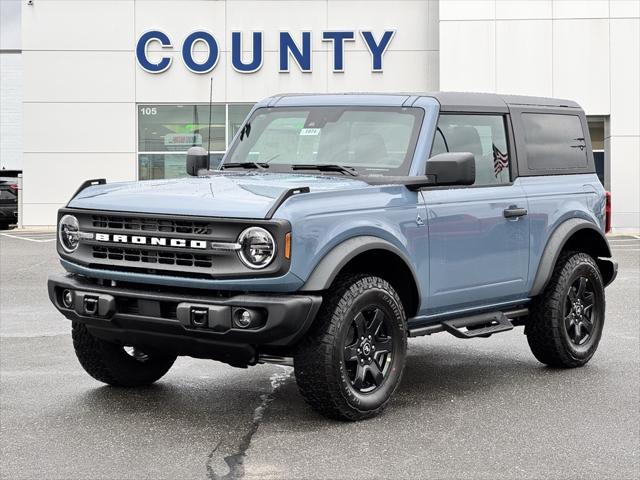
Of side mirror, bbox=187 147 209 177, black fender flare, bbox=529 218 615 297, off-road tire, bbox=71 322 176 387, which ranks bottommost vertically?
off-road tire, bbox=71 322 176 387

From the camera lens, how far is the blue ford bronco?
19.2 feet

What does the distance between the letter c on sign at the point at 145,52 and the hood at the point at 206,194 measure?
73.6 feet

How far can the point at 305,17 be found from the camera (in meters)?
28.9

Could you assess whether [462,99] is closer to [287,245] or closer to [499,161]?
[499,161]

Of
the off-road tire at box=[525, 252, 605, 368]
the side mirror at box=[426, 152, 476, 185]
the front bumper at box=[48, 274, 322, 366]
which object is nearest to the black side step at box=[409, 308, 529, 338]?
the off-road tire at box=[525, 252, 605, 368]

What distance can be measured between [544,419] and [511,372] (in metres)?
1.60

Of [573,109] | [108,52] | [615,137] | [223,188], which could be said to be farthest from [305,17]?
[223,188]

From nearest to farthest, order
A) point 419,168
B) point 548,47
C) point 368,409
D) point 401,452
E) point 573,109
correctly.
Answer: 1. point 401,452
2. point 368,409
3. point 419,168
4. point 573,109
5. point 548,47

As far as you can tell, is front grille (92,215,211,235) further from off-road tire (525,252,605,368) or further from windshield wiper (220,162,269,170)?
off-road tire (525,252,605,368)

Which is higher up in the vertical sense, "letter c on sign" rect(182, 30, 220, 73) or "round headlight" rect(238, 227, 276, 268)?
"letter c on sign" rect(182, 30, 220, 73)

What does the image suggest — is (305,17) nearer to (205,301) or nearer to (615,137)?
(615,137)

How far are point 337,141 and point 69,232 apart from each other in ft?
5.99

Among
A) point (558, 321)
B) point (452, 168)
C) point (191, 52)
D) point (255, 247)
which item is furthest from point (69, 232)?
point (191, 52)

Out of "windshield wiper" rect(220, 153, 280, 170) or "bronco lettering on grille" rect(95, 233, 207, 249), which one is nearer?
"bronco lettering on grille" rect(95, 233, 207, 249)
